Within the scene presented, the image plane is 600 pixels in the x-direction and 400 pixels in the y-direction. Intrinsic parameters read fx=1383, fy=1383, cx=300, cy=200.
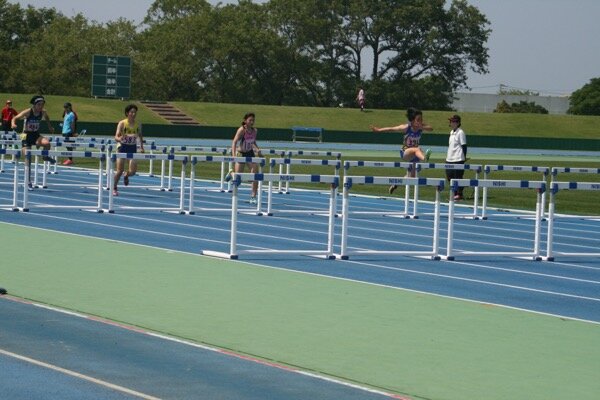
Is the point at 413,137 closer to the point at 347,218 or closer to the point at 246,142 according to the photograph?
the point at 246,142

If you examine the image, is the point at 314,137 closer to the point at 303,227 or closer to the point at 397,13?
the point at 397,13

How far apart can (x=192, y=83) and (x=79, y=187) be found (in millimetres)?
75747

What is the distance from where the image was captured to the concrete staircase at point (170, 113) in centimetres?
8044

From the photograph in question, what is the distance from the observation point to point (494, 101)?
4961 inches

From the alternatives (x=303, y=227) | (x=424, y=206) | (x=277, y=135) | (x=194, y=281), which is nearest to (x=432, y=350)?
(x=194, y=281)

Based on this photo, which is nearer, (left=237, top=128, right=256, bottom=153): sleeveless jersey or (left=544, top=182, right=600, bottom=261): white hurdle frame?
(left=544, top=182, right=600, bottom=261): white hurdle frame

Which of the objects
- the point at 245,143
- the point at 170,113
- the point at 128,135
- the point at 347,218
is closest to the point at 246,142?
the point at 245,143

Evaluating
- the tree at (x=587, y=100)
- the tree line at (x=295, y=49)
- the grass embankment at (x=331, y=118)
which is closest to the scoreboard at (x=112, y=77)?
the grass embankment at (x=331, y=118)

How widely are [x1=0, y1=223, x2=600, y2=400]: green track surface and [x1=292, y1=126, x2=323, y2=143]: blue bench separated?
57.7 metres

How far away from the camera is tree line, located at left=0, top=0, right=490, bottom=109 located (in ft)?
A: 337

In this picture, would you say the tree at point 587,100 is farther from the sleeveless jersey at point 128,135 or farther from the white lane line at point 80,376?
the white lane line at point 80,376

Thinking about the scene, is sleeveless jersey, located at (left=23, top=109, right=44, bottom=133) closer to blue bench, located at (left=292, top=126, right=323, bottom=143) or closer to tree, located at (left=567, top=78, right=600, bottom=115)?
blue bench, located at (left=292, top=126, right=323, bottom=143)

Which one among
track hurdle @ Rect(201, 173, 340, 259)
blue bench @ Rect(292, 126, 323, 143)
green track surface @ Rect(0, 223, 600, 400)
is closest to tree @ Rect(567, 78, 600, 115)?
blue bench @ Rect(292, 126, 323, 143)

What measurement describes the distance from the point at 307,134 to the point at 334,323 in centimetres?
6361
